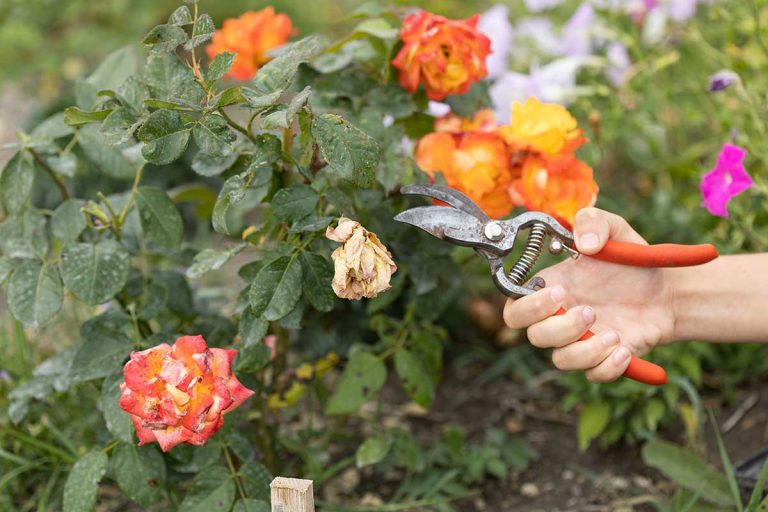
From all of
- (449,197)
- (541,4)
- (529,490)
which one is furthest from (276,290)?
(541,4)

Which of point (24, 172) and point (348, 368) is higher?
point (24, 172)

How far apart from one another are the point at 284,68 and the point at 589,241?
0.48m

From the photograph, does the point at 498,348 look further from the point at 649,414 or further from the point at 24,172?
the point at 24,172

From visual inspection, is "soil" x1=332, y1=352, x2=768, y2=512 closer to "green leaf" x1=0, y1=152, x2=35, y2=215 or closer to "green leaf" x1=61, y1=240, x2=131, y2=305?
"green leaf" x1=61, y1=240, x2=131, y2=305

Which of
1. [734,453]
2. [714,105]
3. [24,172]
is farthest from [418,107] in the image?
[714,105]

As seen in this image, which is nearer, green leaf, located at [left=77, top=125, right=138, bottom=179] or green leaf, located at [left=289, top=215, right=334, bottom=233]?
green leaf, located at [left=289, top=215, right=334, bottom=233]

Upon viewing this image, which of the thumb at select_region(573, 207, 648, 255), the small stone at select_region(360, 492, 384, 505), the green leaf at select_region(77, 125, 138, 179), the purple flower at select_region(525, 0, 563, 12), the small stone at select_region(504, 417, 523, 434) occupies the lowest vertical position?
the small stone at select_region(504, 417, 523, 434)

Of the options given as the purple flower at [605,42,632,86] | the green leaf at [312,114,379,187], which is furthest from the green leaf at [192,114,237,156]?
the purple flower at [605,42,632,86]

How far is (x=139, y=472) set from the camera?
4.09 ft

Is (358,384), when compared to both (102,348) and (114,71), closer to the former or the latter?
(102,348)

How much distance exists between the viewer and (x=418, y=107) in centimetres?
147

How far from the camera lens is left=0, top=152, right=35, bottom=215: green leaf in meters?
1.30

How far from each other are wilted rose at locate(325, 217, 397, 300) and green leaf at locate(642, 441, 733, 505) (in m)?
0.76

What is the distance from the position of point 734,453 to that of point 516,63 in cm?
129
